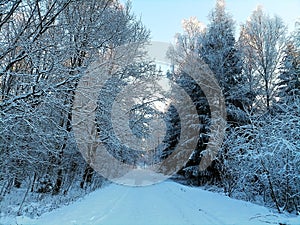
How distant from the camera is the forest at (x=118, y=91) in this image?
5328mm

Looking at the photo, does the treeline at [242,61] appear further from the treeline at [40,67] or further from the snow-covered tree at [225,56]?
the treeline at [40,67]

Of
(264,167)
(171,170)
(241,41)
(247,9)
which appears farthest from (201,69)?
(264,167)

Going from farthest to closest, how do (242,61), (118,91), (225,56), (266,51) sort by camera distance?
(225,56) → (242,61) → (266,51) → (118,91)

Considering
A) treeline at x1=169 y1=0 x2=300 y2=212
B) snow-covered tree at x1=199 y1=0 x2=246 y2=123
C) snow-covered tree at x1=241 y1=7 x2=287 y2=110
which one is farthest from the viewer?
snow-covered tree at x1=241 y1=7 x2=287 y2=110

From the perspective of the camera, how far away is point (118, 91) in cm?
891

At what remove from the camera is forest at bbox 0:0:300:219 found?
17.5ft

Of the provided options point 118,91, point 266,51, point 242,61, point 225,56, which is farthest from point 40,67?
point 266,51

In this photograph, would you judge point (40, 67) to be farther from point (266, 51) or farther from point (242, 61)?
point (266, 51)

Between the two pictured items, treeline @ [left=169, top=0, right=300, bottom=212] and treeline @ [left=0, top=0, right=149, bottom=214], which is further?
treeline @ [left=169, top=0, right=300, bottom=212]

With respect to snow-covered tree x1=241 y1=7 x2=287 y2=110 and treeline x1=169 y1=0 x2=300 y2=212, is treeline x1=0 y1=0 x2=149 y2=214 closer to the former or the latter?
treeline x1=169 y1=0 x2=300 y2=212

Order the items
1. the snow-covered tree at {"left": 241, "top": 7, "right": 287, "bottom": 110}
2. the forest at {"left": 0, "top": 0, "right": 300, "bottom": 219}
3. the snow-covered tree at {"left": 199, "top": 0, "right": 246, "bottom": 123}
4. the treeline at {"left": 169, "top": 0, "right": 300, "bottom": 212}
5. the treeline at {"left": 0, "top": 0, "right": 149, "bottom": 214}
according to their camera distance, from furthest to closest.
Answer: the snow-covered tree at {"left": 241, "top": 7, "right": 287, "bottom": 110} → the snow-covered tree at {"left": 199, "top": 0, "right": 246, "bottom": 123} → the treeline at {"left": 169, "top": 0, "right": 300, "bottom": 212} → the forest at {"left": 0, "top": 0, "right": 300, "bottom": 219} → the treeline at {"left": 0, "top": 0, "right": 149, "bottom": 214}

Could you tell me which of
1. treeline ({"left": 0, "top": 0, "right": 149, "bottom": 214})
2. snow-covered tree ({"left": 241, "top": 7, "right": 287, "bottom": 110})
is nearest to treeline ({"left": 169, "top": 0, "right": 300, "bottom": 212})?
snow-covered tree ({"left": 241, "top": 7, "right": 287, "bottom": 110})

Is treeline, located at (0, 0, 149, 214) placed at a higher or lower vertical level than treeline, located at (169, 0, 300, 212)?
lower

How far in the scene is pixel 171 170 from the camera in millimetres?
20953
